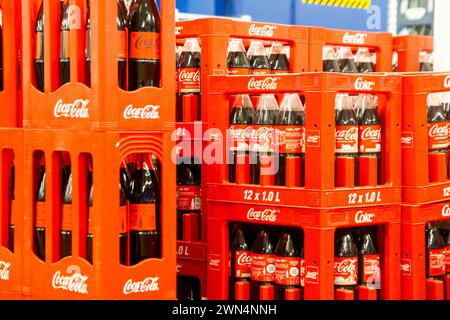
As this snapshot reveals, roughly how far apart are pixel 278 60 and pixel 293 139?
1002 millimetres

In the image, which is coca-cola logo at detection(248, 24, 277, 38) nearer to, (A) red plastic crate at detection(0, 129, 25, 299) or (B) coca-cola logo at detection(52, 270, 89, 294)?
(A) red plastic crate at detection(0, 129, 25, 299)

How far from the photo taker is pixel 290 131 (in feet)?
13.4

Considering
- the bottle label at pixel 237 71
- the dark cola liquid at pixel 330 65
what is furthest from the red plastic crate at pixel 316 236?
the dark cola liquid at pixel 330 65

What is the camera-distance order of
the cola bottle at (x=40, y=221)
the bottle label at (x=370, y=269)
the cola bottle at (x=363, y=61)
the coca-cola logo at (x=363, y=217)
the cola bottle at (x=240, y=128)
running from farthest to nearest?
the cola bottle at (x=363, y=61), the cola bottle at (x=240, y=128), the bottle label at (x=370, y=269), the coca-cola logo at (x=363, y=217), the cola bottle at (x=40, y=221)

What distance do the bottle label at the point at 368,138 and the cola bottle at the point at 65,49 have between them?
1.39m

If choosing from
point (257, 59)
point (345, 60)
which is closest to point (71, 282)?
point (257, 59)

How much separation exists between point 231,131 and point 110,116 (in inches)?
40.2

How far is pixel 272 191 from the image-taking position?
162 inches

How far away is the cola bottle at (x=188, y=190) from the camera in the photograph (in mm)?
4703

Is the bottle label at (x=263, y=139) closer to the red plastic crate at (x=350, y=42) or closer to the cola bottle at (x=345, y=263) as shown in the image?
the cola bottle at (x=345, y=263)

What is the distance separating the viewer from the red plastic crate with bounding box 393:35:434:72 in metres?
5.62

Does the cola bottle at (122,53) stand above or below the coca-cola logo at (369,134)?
above

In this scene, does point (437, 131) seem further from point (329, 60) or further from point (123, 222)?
point (123, 222)

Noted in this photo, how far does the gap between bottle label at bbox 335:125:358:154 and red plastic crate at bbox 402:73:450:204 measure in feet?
1.07
